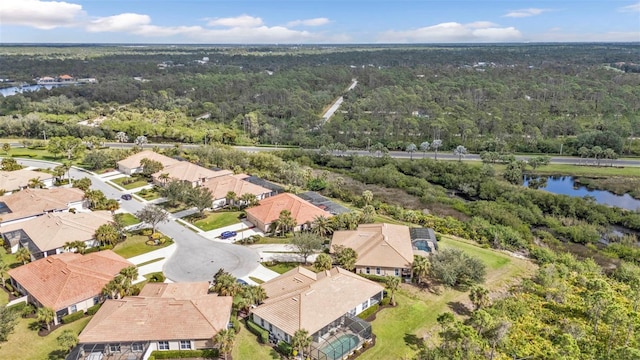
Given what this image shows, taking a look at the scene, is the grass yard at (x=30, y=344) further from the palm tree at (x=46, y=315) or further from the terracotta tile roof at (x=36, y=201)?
the terracotta tile roof at (x=36, y=201)

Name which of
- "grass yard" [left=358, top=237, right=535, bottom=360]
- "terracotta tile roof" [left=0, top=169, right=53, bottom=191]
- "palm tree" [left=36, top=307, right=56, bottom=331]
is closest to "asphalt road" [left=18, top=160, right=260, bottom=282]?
"palm tree" [left=36, top=307, right=56, bottom=331]

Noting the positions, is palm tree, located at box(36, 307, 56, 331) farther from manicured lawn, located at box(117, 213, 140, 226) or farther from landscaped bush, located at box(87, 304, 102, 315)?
manicured lawn, located at box(117, 213, 140, 226)

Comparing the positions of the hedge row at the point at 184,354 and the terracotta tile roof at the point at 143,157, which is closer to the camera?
the hedge row at the point at 184,354

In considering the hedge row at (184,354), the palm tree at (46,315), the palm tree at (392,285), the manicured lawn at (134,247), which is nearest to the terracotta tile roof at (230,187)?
the manicured lawn at (134,247)

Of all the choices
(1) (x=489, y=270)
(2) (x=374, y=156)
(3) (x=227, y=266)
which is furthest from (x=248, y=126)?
(1) (x=489, y=270)

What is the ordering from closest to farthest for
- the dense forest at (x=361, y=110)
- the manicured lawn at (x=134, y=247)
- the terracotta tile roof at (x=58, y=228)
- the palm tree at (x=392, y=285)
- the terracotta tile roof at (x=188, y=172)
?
1. the palm tree at (x=392, y=285)
2. the terracotta tile roof at (x=58, y=228)
3. the manicured lawn at (x=134, y=247)
4. the terracotta tile roof at (x=188, y=172)
5. the dense forest at (x=361, y=110)

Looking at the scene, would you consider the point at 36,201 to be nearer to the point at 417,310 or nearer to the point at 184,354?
the point at 184,354

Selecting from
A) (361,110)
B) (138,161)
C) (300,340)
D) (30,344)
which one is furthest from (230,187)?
(361,110)
